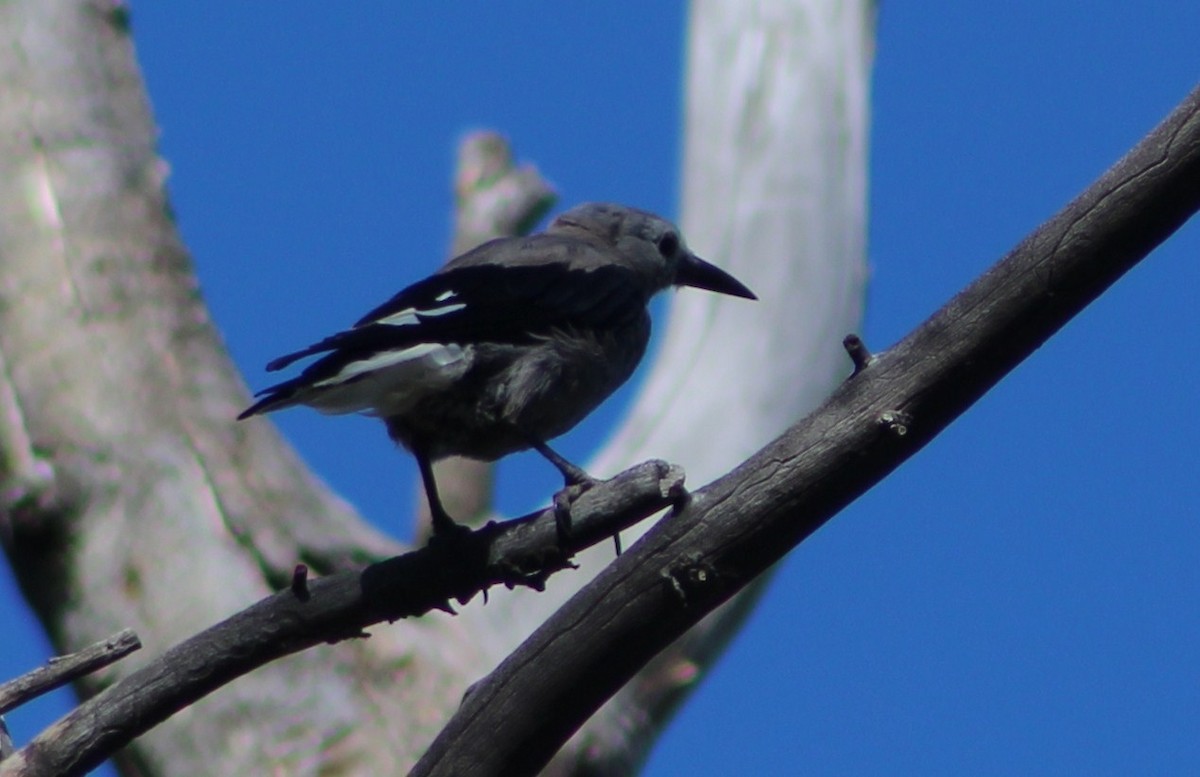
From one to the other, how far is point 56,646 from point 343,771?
0.98 meters

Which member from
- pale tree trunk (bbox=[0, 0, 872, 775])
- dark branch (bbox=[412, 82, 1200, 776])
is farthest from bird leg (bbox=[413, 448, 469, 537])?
pale tree trunk (bbox=[0, 0, 872, 775])

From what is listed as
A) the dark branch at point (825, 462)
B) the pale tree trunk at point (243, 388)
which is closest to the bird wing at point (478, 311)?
the dark branch at point (825, 462)

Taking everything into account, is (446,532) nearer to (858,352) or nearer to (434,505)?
(434,505)

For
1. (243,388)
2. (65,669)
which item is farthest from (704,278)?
(65,669)

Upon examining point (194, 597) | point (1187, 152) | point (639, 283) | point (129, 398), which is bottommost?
point (1187, 152)

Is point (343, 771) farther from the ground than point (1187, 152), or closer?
farther from the ground

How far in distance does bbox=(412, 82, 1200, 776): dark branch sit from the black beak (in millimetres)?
2242

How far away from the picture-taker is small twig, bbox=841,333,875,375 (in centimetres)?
224

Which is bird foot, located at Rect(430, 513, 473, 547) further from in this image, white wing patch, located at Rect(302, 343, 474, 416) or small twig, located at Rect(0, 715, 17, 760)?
small twig, located at Rect(0, 715, 17, 760)

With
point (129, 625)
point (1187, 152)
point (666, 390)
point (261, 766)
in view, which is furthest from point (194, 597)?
point (1187, 152)

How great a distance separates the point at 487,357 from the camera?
10.9 ft

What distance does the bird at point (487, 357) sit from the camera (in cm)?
312

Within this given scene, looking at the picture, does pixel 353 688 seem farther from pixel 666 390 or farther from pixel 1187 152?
pixel 1187 152

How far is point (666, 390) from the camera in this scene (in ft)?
17.5
